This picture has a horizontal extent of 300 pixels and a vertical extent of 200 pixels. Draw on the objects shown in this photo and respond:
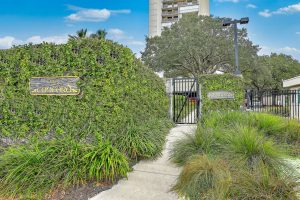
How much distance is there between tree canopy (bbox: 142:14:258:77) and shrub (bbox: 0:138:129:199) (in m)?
20.0

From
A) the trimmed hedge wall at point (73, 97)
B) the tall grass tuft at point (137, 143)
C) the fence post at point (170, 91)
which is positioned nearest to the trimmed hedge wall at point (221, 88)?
the fence post at point (170, 91)

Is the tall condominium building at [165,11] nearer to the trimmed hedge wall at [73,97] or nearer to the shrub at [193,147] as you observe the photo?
the trimmed hedge wall at [73,97]

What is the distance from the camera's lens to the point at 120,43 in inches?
227

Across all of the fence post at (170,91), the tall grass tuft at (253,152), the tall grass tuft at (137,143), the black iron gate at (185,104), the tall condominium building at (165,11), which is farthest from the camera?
the tall condominium building at (165,11)

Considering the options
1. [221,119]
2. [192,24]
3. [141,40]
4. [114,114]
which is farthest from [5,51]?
[141,40]

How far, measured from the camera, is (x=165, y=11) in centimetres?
6328

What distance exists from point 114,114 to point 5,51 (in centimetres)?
349

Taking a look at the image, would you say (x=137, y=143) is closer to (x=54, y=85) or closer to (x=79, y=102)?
(x=79, y=102)

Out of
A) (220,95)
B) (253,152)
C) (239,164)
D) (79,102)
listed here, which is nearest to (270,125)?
(253,152)

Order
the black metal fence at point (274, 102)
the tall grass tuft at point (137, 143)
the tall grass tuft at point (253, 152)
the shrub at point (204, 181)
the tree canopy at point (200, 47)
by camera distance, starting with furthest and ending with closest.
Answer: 1. the tree canopy at point (200, 47)
2. the black metal fence at point (274, 102)
3. the tall grass tuft at point (137, 143)
4. the tall grass tuft at point (253, 152)
5. the shrub at point (204, 181)

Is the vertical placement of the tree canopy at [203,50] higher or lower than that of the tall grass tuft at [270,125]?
higher

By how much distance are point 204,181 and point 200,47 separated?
69.6ft

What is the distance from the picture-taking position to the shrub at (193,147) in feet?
15.6

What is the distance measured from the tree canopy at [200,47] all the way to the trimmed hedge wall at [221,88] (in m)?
12.6
